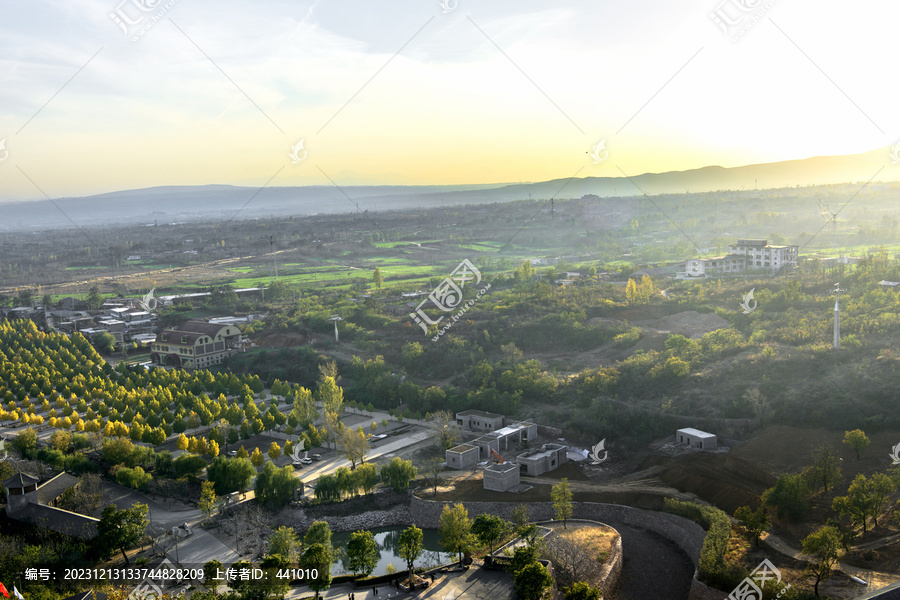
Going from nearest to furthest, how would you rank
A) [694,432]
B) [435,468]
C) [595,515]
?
[595,515]
[435,468]
[694,432]

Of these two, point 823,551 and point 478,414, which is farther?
point 478,414

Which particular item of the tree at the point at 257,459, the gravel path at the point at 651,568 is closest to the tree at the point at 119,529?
the tree at the point at 257,459

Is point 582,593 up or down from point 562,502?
down

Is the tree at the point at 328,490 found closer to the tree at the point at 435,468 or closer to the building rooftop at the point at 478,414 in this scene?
the tree at the point at 435,468

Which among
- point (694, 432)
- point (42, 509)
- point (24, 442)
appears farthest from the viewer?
point (24, 442)

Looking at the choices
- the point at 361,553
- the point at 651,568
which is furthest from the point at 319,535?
the point at 651,568

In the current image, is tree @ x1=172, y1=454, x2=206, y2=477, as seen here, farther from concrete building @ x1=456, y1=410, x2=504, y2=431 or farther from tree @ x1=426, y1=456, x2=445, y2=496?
concrete building @ x1=456, y1=410, x2=504, y2=431

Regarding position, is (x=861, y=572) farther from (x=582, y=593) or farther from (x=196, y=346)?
(x=196, y=346)

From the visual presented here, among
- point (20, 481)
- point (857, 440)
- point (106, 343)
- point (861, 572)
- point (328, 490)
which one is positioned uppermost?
point (106, 343)

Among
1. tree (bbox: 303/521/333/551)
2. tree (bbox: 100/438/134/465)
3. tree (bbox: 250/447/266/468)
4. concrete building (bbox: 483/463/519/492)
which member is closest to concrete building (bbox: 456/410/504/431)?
concrete building (bbox: 483/463/519/492)
